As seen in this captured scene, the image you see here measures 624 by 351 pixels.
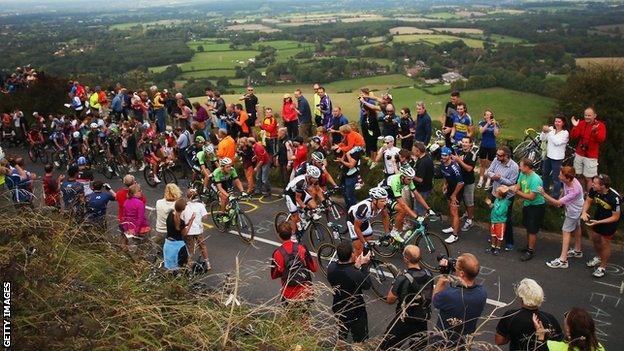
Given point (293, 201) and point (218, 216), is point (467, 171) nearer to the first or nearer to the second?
point (293, 201)

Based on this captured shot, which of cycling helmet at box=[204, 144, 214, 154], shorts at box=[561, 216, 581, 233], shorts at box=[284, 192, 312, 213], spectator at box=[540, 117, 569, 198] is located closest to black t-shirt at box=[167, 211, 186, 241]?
shorts at box=[284, 192, 312, 213]

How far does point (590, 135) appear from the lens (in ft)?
35.6

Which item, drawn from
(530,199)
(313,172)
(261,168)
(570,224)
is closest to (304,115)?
(261,168)

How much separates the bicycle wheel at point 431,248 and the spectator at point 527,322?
3989 mm

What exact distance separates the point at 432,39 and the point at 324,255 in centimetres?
8821

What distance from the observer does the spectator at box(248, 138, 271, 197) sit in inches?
547

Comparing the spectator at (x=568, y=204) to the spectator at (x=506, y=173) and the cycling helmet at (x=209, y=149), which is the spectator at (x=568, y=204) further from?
the cycling helmet at (x=209, y=149)

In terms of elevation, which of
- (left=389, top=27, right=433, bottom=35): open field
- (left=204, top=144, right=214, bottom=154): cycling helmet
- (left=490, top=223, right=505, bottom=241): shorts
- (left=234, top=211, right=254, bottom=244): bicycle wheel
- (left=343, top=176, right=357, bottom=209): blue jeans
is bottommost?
(left=389, top=27, right=433, bottom=35): open field

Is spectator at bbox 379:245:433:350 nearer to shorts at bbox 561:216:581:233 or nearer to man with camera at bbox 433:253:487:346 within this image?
man with camera at bbox 433:253:487:346

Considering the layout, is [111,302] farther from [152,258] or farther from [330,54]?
[330,54]

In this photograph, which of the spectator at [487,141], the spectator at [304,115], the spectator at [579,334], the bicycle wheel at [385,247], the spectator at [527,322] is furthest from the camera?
the spectator at [304,115]

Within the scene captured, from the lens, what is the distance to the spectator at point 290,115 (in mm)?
16078

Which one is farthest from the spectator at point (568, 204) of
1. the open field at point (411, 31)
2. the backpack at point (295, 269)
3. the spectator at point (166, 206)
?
the open field at point (411, 31)

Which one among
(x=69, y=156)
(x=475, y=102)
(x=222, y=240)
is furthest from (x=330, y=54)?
(x=222, y=240)
